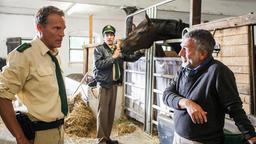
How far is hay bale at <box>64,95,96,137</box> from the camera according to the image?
13.1 feet

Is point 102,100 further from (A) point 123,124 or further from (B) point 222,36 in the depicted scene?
(B) point 222,36

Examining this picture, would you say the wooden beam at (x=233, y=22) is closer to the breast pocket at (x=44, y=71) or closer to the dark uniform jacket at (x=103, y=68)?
the dark uniform jacket at (x=103, y=68)

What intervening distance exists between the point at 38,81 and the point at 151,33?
2.47 meters

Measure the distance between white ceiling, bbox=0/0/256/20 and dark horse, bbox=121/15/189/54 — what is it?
2.82m

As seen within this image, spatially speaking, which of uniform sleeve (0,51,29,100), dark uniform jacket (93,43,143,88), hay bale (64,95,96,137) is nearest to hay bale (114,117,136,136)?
hay bale (64,95,96,137)

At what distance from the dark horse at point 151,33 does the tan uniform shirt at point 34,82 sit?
2.26 m

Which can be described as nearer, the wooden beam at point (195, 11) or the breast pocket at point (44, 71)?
the breast pocket at point (44, 71)

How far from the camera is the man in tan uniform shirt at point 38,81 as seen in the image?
1267 mm

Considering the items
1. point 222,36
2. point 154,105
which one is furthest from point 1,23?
point 222,36

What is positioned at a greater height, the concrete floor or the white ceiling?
the white ceiling

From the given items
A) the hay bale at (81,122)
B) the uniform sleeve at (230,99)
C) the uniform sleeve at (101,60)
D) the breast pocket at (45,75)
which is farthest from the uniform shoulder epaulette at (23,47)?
the hay bale at (81,122)

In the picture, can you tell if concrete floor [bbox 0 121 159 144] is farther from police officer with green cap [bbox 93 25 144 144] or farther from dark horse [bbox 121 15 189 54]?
dark horse [bbox 121 15 189 54]

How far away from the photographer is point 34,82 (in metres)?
1.35

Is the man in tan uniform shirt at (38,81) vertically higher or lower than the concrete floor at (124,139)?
higher
